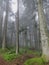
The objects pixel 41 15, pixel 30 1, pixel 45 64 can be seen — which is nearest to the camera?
pixel 45 64

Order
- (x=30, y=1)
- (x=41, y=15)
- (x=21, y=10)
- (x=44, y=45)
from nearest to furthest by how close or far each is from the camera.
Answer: (x=44, y=45)
(x=41, y=15)
(x=30, y=1)
(x=21, y=10)

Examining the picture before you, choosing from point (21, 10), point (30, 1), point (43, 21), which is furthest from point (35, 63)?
point (21, 10)

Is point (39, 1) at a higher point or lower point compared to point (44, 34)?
higher

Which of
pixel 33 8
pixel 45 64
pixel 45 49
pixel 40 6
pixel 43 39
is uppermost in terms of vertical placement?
pixel 33 8

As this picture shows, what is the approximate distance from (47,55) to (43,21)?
2.11 meters

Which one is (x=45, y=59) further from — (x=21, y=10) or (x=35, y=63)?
(x=21, y=10)

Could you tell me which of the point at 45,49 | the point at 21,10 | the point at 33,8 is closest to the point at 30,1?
the point at 33,8

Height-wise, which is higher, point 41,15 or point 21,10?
point 21,10

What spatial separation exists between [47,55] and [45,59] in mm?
258

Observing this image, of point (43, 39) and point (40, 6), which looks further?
point (40, 6)

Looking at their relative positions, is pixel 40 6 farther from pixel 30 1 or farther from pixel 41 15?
pixel 30 1

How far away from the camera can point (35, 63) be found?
827 cm

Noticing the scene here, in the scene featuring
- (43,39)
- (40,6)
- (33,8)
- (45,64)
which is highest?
(33,8)

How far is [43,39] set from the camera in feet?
29.0
